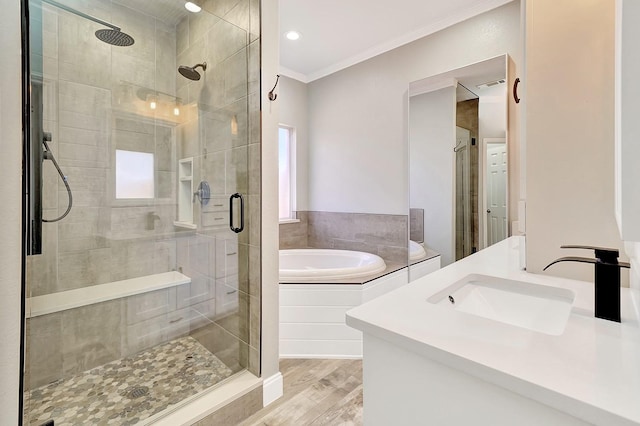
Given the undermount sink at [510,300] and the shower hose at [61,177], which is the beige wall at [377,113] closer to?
the undermount sink at [510,300]

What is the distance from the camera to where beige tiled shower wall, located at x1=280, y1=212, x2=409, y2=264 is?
9.74 feet

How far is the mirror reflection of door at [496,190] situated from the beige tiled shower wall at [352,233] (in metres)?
0.79

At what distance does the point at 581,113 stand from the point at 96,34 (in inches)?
104

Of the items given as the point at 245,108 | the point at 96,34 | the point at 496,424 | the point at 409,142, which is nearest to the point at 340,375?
the point at 496,424

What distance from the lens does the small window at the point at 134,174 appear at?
2.06 metres

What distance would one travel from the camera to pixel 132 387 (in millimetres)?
1655

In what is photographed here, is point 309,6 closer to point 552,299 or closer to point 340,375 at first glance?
point 552,299

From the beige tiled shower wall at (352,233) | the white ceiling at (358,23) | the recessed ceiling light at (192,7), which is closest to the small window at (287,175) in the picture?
the beige tiled shower wall at (352,233)

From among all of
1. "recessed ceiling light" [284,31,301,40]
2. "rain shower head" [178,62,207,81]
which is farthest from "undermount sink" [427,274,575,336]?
"recessed ceiling light" [284,31,301,40]

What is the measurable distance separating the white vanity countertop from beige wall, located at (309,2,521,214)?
221cm

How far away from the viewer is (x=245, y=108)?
176 cm

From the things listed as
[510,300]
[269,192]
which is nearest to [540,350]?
[510,300]

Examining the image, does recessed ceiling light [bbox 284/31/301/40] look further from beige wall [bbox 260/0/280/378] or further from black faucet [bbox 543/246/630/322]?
black faucet [bbox 543/246/630/322]

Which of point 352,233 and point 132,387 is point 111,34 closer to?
point 132,387
